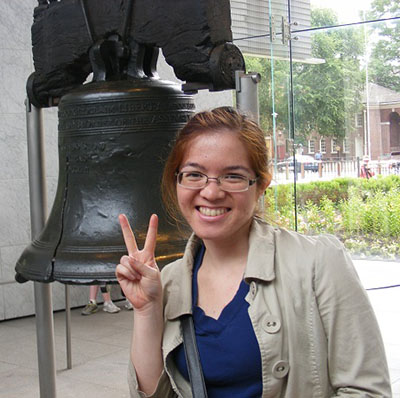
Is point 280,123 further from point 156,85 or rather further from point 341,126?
point 156,85

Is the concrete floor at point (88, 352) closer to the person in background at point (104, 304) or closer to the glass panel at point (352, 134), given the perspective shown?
the person in background at point (104, 304)

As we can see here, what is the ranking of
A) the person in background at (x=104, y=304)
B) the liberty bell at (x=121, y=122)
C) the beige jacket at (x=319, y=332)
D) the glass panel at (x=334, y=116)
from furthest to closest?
the glass panel at (x=334, y=116)
the person in background at (x=104, y=304)
the liberty bell at (x=121, y=122)
the beige jacket at (x=319, y=332)

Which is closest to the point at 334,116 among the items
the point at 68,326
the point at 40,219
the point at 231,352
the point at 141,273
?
the point at 68,326

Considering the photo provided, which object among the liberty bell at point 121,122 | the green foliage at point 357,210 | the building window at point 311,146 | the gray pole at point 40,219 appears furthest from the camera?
the green foliage at point 357,210

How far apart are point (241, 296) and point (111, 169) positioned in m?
1.36

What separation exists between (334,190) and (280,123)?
3.66 ft

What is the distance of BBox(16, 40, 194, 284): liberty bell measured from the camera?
3064 mm

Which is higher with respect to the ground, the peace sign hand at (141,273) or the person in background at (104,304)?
the peace sign hand at (141,273)

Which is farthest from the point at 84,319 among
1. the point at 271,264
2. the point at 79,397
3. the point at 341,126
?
the point at 271,264

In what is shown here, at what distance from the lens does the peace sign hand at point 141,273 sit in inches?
79.3

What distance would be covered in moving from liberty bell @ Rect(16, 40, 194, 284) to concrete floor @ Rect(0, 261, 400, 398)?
2.81 m

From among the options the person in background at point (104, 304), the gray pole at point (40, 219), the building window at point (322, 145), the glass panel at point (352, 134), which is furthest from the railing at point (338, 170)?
the gray pole at point (40, 219)

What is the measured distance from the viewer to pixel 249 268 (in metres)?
1.92

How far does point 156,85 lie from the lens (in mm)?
3123
